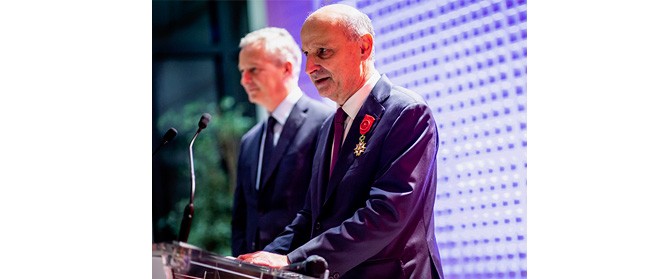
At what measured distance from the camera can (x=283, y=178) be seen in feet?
11.6

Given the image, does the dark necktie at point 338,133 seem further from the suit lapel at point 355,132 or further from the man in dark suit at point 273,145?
the man in dark suit at point 273,145

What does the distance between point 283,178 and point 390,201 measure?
101 centimetres

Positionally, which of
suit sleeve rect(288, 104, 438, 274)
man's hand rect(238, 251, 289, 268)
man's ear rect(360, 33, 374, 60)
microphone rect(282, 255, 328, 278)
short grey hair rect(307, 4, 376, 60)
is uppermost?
short grey hair rect(307, 4, 376, 60)

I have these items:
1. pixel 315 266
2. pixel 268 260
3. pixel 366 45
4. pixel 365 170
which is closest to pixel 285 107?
pixel 366 45

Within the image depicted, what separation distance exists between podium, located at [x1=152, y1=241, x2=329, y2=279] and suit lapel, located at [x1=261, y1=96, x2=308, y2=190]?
105 centimetres

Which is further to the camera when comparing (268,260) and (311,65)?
(311,65)

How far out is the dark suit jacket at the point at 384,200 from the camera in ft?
8.59

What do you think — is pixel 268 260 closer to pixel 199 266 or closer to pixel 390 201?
pixel 199 266

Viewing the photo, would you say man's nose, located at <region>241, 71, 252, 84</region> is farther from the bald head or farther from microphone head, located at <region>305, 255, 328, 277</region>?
microphone head, located at <region>305, 255, 328, 277</region>

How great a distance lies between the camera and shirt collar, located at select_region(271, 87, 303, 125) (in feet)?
12.3

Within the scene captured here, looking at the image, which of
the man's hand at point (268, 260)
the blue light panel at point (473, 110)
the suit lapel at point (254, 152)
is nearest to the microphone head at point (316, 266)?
the man's hand at point (268, 260)

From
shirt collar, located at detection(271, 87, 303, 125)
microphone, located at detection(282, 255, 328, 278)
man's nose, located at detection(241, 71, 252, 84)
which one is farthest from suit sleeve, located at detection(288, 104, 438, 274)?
man's nose, located at detection(241, 71, 252, 84)

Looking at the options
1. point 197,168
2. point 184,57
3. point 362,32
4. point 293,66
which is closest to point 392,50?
point 293,66
